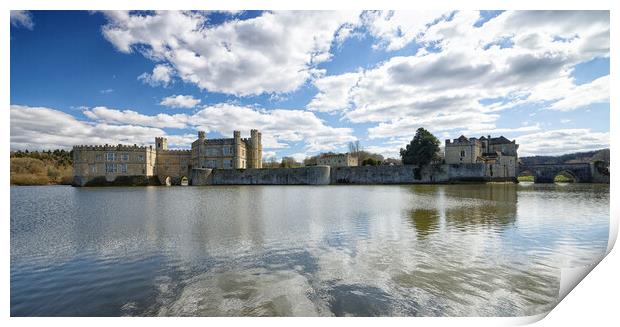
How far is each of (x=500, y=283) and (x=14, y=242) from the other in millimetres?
9513

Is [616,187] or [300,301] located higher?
[616,187]

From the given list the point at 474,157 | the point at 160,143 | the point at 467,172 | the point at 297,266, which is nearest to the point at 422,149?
the point at 467,172

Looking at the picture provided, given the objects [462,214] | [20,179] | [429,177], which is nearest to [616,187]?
[462,214]

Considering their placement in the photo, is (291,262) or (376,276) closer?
(376,276)

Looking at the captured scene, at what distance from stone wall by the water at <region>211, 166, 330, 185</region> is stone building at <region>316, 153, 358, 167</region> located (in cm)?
2702

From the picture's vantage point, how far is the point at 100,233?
23.0ft

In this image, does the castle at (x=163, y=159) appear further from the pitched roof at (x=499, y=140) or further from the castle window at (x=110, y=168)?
the pitched roof at (x=499, y=140)

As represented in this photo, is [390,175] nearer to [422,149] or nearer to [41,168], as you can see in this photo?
[422,149]

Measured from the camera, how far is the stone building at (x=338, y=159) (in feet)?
209

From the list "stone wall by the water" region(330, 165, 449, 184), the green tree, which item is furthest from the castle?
the green tree

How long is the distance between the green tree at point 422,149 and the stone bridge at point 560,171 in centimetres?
1393

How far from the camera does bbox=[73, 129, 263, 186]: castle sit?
38.3m

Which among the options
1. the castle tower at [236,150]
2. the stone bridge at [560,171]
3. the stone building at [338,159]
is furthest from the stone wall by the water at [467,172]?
the stone building at [338,159]

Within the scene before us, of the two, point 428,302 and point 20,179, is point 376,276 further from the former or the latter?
point 20,179
